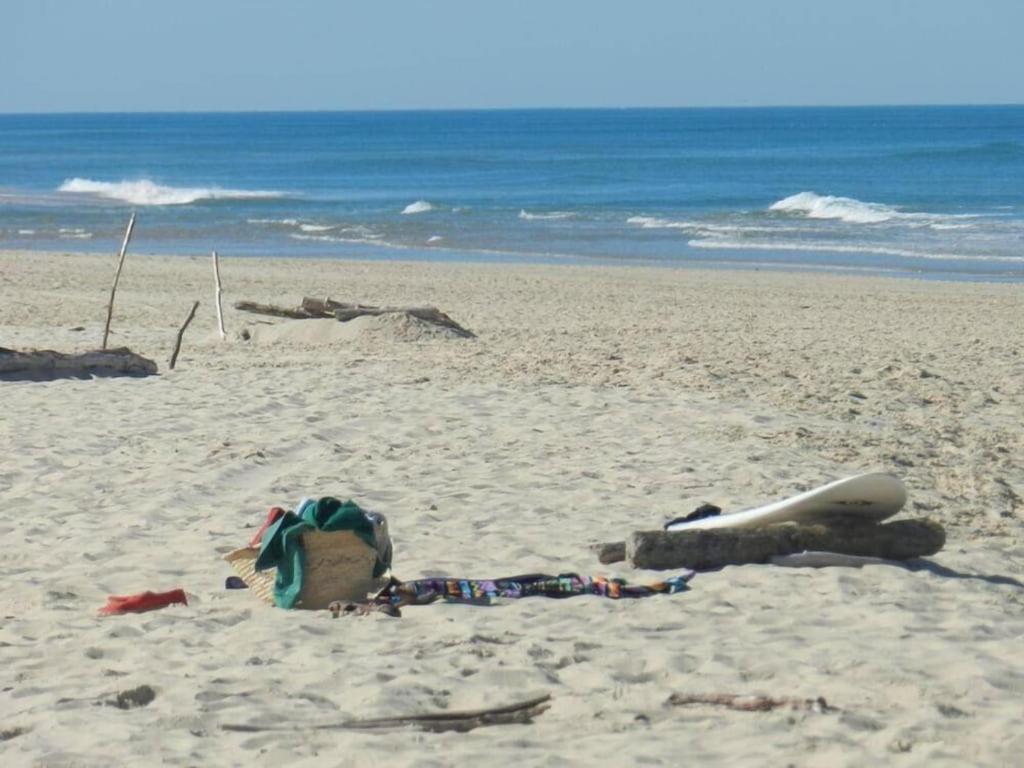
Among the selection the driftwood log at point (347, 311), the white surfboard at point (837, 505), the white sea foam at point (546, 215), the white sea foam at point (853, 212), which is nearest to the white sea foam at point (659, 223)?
the white sea foam at point (546, 215)

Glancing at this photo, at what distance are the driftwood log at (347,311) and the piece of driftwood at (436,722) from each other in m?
9.89

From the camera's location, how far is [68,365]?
11.5 m

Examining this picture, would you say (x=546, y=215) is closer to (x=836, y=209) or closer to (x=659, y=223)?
(x=659, y=223)

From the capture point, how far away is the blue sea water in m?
30.0

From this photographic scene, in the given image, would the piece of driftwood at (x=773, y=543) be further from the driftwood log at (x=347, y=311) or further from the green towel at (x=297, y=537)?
the driftwood log at (x=347, y=311)

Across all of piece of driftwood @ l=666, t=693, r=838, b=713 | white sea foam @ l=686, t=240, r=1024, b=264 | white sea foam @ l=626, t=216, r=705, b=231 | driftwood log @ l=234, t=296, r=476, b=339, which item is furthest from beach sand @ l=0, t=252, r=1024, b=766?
white sea foam @ l=626, t=216, r=705, b=231

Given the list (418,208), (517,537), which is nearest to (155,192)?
(418,208)

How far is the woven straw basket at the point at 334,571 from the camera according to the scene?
5668 mm

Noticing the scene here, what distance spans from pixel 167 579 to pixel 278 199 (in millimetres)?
41599

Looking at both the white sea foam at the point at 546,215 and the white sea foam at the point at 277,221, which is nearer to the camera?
the white sea foam at the point at 277,221

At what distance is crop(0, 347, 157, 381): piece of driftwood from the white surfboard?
257 inches

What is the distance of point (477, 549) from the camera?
6.52 meters

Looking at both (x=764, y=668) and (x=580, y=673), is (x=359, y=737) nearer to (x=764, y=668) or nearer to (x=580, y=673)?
(x=580, y=673)

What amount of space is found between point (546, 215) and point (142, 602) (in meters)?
33.5
